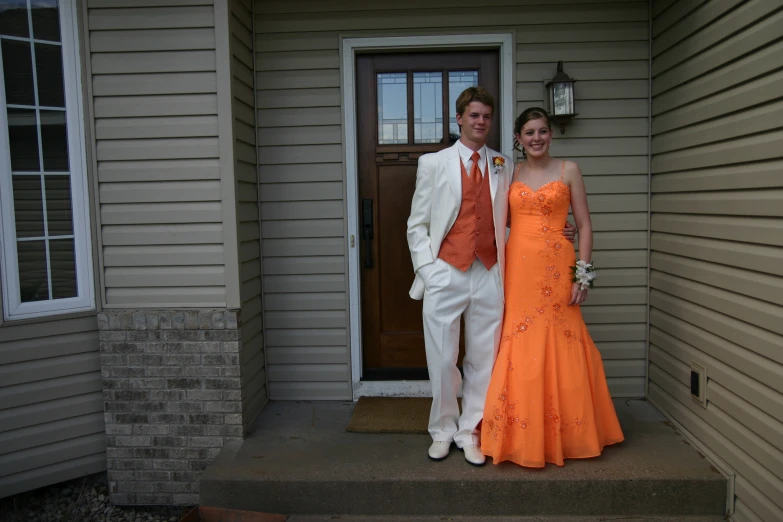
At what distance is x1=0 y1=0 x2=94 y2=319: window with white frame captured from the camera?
2.88m

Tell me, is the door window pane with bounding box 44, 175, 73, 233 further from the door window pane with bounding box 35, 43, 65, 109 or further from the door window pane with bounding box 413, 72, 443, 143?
the door window pane with bounding box 413, 72, 443, 143

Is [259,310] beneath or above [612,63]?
beneath

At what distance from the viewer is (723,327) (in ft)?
8.66

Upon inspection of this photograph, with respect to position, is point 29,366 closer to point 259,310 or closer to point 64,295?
point 64,295

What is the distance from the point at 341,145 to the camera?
355 cm

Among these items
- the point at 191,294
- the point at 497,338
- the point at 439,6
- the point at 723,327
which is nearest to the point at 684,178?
the point at 723,327

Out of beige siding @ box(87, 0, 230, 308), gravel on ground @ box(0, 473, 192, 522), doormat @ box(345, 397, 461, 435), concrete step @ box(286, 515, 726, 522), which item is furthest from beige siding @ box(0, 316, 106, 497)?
doormat @ box(345, 397, 461, 435)

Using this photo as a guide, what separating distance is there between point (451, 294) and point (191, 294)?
4.24 ft

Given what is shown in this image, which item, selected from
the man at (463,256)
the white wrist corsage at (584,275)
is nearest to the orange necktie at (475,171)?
the man at (463,256)

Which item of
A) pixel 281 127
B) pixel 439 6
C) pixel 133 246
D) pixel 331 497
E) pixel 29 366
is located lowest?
pixel 331 497

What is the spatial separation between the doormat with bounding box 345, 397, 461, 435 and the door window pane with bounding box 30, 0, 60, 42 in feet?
7.91

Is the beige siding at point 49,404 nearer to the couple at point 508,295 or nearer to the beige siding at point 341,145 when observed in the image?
the beige siding at point 341,145

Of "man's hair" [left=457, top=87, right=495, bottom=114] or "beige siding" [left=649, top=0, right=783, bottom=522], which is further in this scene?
"man's hair" [left=457, top=87, right=495, bottom=114]

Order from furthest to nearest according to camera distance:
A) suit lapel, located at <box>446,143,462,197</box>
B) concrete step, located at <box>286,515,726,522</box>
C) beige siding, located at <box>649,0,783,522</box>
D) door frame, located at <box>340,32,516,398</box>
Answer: door frame, located at <box>340,32,516,398</box> < suit lapel, located at <box>446,143,462,197</box> < concrete step, located at <box>286,515,726,522</box> < beige siding, located at <box>649,0,783,522</box>
